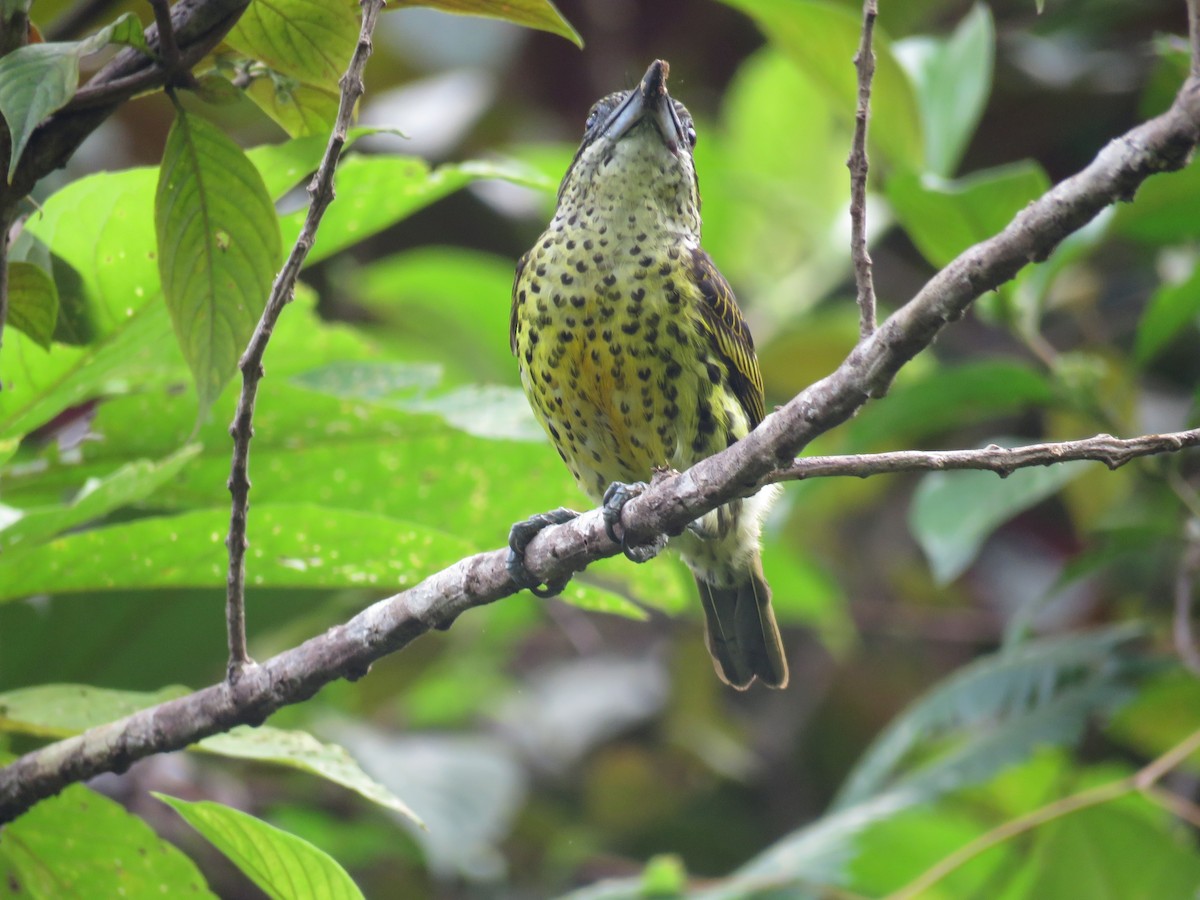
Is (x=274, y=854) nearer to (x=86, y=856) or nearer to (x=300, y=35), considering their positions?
(x=86, y=856)

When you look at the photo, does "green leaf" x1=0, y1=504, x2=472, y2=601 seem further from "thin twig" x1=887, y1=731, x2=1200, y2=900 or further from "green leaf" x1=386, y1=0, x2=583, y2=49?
"thin twig" x1=887, y1=731, x2=1200, y2=900

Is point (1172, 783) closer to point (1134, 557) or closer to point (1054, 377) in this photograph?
point (1134, 557)

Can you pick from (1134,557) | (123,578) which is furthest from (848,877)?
(123,578)

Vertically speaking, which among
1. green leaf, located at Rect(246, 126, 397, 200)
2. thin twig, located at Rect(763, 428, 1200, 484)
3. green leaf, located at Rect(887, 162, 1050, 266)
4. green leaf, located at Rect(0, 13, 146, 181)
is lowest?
thin twig, located at Rect(763, 428, 1200, 484)

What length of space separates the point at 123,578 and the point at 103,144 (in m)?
2.87

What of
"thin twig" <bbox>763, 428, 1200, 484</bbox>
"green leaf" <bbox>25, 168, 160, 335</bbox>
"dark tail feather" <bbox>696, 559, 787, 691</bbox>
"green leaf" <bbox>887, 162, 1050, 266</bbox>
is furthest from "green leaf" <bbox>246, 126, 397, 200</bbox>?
"dark tail feather" <bbox>696, 559, 787, 691</bbox>

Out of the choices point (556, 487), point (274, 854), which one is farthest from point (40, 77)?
point (556, 487)

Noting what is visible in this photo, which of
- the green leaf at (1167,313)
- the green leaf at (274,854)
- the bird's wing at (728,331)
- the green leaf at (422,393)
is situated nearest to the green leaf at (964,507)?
the green leaf at (1167,313)

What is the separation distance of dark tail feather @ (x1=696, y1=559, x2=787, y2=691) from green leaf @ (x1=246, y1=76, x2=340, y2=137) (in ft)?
4.62

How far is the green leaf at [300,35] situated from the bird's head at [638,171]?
0.95 metres

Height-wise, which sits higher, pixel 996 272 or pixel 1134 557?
pixel 996 272

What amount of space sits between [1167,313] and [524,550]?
64.4 inches

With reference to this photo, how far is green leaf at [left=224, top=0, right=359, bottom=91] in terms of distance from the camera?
1512 millimetres

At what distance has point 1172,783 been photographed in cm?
376
